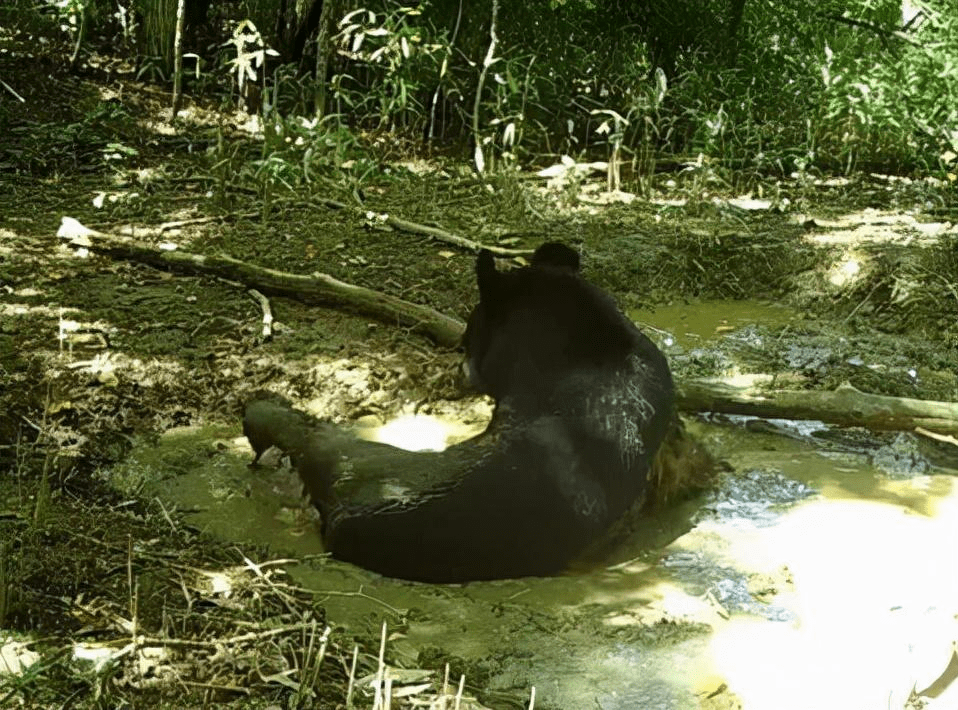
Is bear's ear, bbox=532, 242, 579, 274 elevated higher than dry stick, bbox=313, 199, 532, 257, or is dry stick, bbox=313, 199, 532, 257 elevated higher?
bear's ear, bbox=532, 242, 579, 274

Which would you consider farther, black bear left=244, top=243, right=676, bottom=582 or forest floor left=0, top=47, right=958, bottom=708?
black bear left=244, top=243, right=676, bottom=582

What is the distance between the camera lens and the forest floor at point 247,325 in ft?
11.5

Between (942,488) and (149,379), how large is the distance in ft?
11.3

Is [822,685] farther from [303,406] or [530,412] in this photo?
[303,406]

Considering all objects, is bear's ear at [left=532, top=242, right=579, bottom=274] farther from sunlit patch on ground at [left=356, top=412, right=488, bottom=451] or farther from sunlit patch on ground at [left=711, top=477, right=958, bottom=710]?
sunlit patch on ground at [left=711, top=477, right=958, bottom=710]

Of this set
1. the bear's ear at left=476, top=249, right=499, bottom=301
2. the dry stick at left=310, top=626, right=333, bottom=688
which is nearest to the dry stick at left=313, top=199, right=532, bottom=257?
the bear's ear at left=476, top=249, right=499, bottom=301

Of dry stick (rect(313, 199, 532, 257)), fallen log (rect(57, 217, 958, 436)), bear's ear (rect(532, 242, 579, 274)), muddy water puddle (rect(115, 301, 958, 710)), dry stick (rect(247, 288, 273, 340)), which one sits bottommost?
muddy water puddle (rect(115, 301, 958, 710))

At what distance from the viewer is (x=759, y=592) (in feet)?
13.4

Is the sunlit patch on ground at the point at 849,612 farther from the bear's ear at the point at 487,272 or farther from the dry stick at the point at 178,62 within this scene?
the dry stick at the point at 178,62

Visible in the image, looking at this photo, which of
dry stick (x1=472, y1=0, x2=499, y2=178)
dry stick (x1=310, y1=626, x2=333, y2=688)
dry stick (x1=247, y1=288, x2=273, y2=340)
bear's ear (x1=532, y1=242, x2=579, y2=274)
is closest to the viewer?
dry stick (x1=310, y1=626, x2=333, y2=688)

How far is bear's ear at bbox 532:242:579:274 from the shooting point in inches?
185

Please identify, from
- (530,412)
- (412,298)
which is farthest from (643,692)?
(412,298)

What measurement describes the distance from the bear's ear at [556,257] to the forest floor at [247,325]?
1.11 meters

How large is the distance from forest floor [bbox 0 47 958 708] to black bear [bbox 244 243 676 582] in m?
0.23
